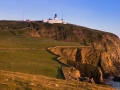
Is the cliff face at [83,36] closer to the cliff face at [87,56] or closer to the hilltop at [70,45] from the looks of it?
the hilltop at [70,45]

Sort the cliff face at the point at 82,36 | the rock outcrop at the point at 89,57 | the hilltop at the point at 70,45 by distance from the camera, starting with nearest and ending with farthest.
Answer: the hilltop at the point at 70,45, the rock outcrop at the point at 89,57, the cliff face at the point at 82,36

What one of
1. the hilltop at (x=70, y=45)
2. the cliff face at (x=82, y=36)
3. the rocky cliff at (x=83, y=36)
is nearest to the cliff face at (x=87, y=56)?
the hilltop at (x=70, y=45)

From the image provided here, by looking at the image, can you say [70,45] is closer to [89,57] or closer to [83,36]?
[89,57]

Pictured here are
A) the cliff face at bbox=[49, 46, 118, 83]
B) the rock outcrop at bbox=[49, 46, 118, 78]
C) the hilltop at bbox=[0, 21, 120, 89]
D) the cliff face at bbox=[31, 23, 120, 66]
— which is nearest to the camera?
the hilltop at bbox=[0, 21, 120, 89]

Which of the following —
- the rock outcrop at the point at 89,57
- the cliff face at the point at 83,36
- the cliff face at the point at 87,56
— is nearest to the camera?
the cliff face at the point at 87,56

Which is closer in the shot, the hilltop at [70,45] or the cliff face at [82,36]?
the hilltop at [70,45]

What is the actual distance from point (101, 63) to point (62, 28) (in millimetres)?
77779

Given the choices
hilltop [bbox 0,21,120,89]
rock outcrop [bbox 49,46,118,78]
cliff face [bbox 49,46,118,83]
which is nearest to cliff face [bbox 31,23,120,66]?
hilltop [bbox 0,21,120,89]

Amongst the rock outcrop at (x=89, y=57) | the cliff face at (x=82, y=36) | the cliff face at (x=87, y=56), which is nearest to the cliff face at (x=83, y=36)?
the cliff face at (x=82, y=36)

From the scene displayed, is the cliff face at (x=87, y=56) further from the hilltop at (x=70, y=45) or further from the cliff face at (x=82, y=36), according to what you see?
the cliff face at (x=82, y=36)

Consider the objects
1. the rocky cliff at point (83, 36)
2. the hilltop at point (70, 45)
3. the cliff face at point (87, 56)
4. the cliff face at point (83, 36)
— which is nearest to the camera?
the hilltop at point (70, 45)

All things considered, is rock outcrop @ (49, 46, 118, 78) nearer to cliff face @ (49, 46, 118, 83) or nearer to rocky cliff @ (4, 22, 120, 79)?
cliff face @ (49, 46, 118, 83)

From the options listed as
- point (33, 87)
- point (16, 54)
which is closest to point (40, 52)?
point (16, 54)

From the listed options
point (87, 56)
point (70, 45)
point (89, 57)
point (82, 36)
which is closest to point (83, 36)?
point (82, 36)
